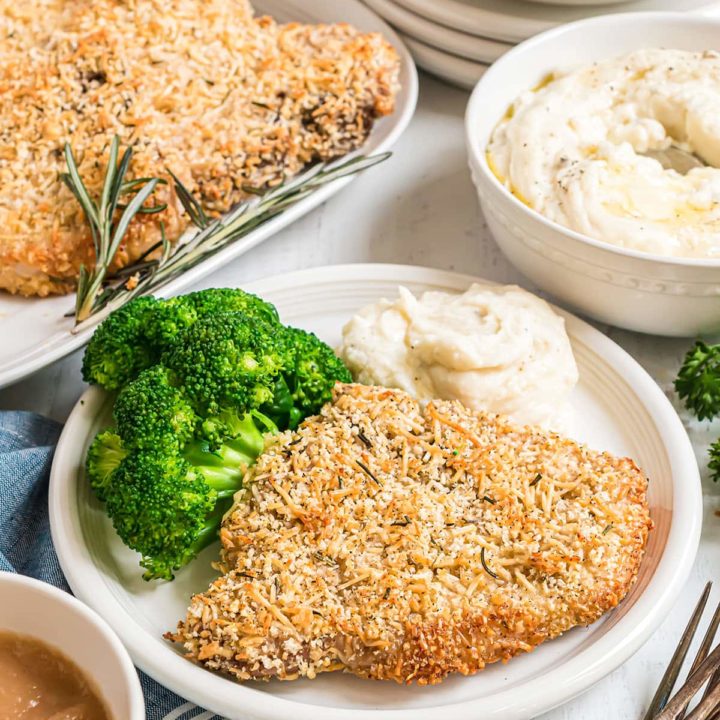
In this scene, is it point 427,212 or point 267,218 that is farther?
point 427,212

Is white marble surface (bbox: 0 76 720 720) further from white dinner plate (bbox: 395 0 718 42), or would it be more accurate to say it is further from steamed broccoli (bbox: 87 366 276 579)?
steamed broccoli (bbox: 87 366 276 579)

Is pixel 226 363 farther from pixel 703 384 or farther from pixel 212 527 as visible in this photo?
pixel 703 384

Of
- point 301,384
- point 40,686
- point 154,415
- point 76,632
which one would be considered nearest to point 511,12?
point 301,384

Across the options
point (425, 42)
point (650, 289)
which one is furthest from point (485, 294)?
point (425, 42)

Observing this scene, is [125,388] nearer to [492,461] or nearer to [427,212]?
[492,461]

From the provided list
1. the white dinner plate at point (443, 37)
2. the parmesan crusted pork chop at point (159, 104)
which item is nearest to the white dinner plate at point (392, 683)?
the parmesan crusted pork chop at point (159, 104)

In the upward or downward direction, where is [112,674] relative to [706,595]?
upward
